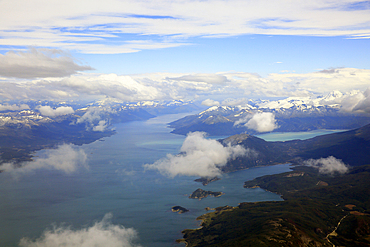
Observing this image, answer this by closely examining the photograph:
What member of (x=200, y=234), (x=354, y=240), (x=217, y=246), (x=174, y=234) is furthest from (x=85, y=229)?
(x=354, y=240)

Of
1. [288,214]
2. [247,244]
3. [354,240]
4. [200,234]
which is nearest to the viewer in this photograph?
[247,244]

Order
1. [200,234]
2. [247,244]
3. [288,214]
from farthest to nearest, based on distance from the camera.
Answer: [288,214] < [200,234] < [247,244]

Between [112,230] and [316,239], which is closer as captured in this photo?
[316,239]

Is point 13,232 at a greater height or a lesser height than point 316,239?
greater

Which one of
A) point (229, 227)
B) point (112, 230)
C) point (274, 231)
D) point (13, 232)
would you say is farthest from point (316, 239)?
point (13, 232)

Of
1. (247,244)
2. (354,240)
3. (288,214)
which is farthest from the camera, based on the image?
(288,214)

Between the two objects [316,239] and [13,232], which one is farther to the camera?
[13,232]

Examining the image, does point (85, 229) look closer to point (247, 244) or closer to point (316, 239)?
point (247, 244)

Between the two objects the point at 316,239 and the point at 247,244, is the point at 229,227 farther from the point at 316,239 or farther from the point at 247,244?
the point at 316,239

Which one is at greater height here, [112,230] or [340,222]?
[112,230]
